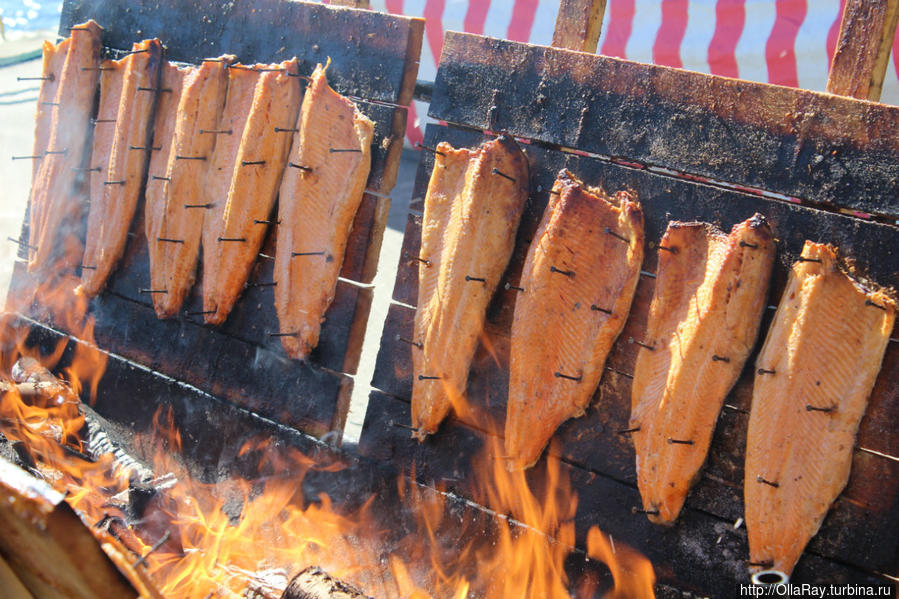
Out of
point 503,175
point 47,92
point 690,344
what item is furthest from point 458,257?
point 47,92

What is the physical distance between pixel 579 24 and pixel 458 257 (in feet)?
4.02

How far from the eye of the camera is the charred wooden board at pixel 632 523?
3.01m

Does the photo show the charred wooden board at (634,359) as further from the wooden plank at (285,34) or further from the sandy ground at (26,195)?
the sandy ground at (26,195)

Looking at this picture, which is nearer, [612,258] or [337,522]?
[612,258]

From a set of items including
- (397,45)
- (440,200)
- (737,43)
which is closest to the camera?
(440,200)

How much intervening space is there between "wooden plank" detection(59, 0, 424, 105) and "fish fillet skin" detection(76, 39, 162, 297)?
0.20 m

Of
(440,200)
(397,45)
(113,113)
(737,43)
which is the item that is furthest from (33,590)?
(737,43)

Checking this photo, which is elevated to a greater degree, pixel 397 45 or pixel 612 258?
pixel 397 45

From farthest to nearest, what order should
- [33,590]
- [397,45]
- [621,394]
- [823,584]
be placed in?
1. [397,45]
2. [621,394]
3. [823,584]
4. [33,590]

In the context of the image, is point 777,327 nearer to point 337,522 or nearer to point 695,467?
point 695,467

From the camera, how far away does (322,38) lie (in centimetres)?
411

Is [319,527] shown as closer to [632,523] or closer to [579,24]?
[632,523]

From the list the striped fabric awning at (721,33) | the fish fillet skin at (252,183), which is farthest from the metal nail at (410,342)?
the striped fabric awning at (721,33)

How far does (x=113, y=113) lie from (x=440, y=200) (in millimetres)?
2425
